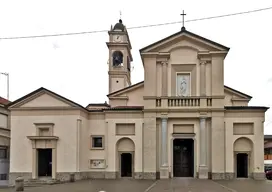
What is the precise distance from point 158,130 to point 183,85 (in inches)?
174

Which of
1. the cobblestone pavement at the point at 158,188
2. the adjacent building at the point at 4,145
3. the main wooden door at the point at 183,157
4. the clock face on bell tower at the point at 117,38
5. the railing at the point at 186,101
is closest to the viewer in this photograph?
the cobblestone pavement at the point at 158,188

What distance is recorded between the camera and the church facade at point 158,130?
3634 cm

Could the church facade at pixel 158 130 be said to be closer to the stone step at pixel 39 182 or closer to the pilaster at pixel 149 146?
the pilaster at pixel 149 146

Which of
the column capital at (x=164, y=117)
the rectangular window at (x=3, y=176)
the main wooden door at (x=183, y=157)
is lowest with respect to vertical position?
the rectangular window at (x=3, y=176)

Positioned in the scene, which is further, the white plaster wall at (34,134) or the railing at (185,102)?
the railing at (185,102)

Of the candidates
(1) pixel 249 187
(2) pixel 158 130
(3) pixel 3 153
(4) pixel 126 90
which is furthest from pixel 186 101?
(3) pixel 3 153

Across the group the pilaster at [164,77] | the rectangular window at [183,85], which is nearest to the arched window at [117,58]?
the pilaster at [164,77]

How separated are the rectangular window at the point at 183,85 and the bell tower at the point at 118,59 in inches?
1123

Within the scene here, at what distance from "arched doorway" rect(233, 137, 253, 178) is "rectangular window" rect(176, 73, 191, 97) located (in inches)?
233

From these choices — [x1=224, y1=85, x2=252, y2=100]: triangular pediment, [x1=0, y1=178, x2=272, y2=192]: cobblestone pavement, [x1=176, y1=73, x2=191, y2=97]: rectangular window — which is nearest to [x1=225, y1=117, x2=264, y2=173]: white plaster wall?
[x1=176, y1=73, x2=191, y2=97]: rectangular window

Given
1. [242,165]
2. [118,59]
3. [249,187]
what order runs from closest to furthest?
[249,187] < [242,165] < [118,59]

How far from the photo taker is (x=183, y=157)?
3838cm

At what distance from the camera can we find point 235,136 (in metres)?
36.7

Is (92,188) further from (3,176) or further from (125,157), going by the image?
(3,176)
